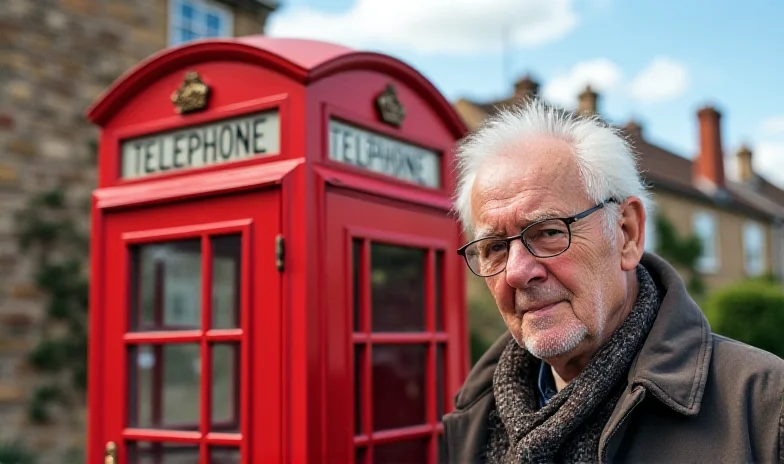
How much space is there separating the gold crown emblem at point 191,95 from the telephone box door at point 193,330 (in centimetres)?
37

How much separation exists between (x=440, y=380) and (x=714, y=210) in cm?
2070

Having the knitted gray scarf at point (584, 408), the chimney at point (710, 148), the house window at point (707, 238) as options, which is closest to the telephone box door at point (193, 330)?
the knitted gray scarf at point (584, 408)

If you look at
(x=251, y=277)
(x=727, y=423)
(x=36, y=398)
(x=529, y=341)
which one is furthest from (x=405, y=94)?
(x=36, y=398)

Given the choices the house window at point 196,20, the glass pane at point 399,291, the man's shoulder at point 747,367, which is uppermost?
the house window at point 196,20

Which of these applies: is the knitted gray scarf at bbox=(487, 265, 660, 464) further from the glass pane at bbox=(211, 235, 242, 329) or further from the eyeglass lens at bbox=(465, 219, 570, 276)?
the glass pane at bbox=(211, 235, 242, 329)

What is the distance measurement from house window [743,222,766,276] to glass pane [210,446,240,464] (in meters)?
23.3

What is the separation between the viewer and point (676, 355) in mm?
1842

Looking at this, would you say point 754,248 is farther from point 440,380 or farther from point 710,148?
point 440,380

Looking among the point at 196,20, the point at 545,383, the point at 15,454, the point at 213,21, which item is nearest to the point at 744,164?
the point at 213,21

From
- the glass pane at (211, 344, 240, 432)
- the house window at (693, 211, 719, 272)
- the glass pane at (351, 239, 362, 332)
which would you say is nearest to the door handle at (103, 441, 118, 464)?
the glass pane at (211, 344, 240, 432)

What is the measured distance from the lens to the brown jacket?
1.68m

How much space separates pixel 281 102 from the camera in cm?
263

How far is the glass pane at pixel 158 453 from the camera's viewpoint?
9.59ft

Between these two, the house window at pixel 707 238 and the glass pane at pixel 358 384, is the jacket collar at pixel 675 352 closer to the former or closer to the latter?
the glass pane at pixel 358 384
